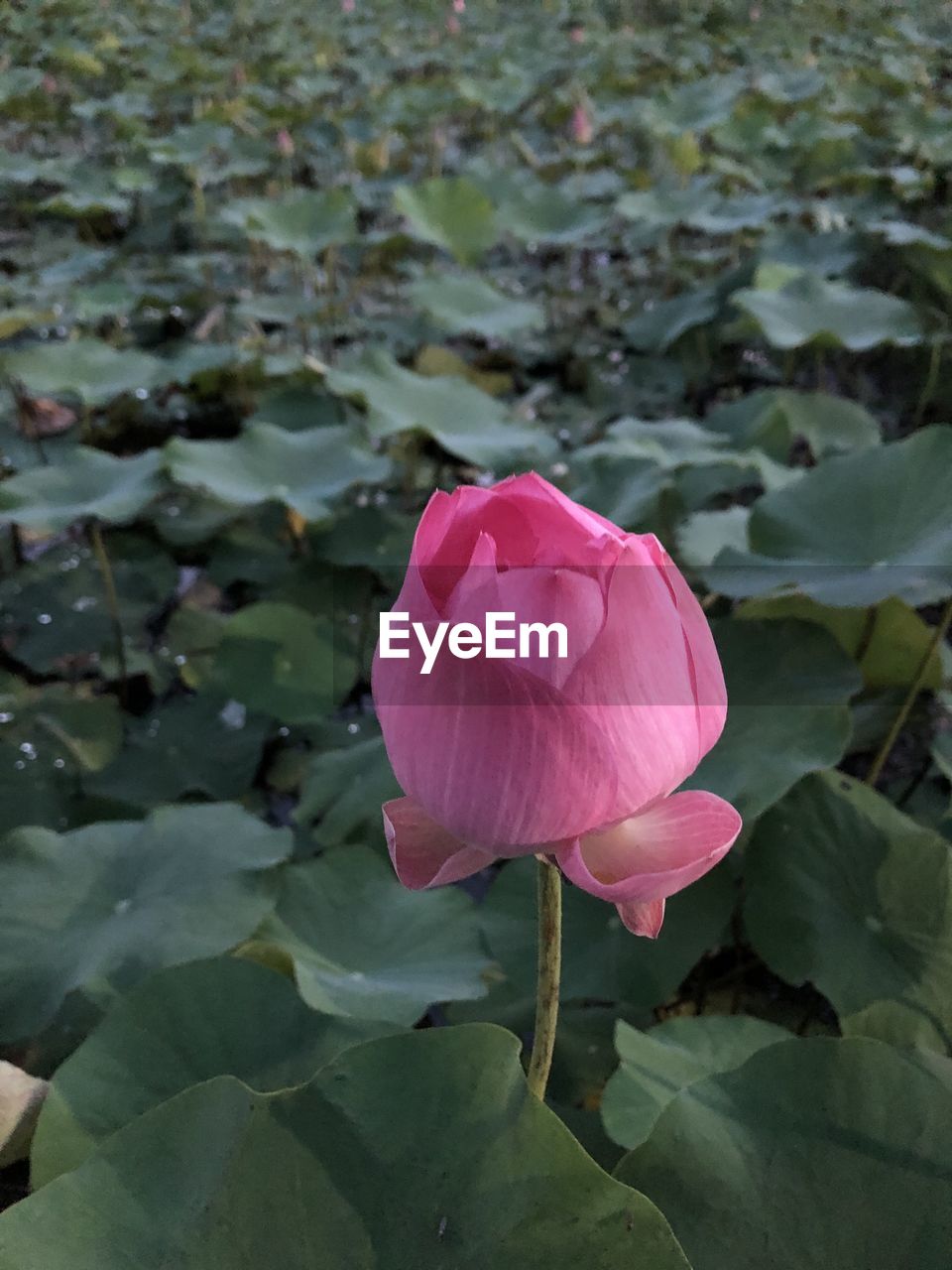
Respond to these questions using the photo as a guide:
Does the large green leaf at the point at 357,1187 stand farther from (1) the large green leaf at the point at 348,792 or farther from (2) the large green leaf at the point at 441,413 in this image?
(2) the large green leaf at the point at 441,413

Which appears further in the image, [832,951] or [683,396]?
[683,396]

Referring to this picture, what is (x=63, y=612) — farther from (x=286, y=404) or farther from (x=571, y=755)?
(x=571, y=755)

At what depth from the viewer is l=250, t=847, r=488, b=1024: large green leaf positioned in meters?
0.63

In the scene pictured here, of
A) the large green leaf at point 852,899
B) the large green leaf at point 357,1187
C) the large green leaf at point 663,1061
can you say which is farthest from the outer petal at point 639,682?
the large green leaf at point 852,899

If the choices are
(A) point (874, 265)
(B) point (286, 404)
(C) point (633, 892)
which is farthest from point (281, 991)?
(A) point (874, 265)

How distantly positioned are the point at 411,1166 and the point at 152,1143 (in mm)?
104

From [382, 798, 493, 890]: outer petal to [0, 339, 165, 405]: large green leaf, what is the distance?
1.31 meters

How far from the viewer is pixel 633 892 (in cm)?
32

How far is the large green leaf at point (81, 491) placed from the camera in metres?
1.15

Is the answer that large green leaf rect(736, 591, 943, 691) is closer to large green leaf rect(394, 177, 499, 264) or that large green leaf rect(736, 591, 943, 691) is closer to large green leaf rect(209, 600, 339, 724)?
large green leaf rect(209, 600, 339, 724)

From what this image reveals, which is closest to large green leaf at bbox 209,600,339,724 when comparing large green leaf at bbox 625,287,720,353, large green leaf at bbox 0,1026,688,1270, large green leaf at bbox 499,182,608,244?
large green leaf at bbox 0,1026,688,1270

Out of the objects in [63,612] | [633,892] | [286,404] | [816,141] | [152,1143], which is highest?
[633,892]

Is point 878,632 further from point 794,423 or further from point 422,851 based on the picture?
point 422,851

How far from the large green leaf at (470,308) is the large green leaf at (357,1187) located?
5.03 feet
